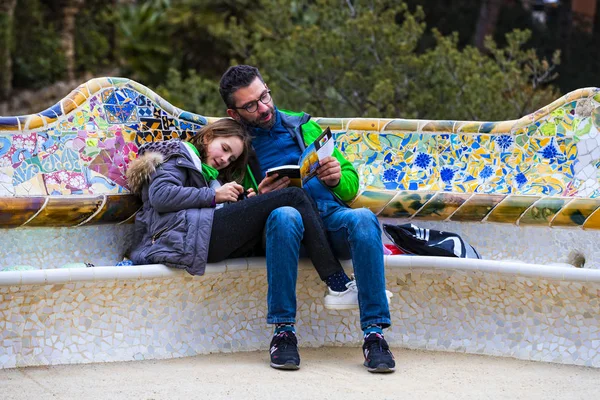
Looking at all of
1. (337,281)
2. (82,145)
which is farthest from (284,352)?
(82,145)

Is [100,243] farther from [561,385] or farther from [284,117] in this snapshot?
[561,385]

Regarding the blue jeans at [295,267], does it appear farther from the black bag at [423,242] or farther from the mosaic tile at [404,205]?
the mosaic tile at [404,205]

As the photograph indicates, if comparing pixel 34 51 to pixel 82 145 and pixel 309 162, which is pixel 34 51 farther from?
pixel 309 162

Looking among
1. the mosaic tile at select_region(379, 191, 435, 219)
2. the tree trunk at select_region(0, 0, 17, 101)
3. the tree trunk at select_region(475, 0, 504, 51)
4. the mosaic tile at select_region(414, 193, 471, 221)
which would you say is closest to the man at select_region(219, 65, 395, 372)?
the mosaic tile at select_region(379, 191, 435, 219)

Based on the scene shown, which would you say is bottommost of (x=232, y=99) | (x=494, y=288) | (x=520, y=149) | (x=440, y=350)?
(x=440, y=350)

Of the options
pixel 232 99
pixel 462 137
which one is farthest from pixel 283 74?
pixel 232 99

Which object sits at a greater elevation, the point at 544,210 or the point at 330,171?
the point at 330,171

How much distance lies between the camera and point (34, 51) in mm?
15953

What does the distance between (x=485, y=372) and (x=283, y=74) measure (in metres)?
4.97

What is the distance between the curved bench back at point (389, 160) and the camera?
15.0 ft

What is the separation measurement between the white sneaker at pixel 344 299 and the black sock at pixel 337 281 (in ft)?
0.05

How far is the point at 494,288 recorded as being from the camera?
447cm

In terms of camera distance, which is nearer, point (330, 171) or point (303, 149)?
point (330, 171)

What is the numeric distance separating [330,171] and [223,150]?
1.68 feet
